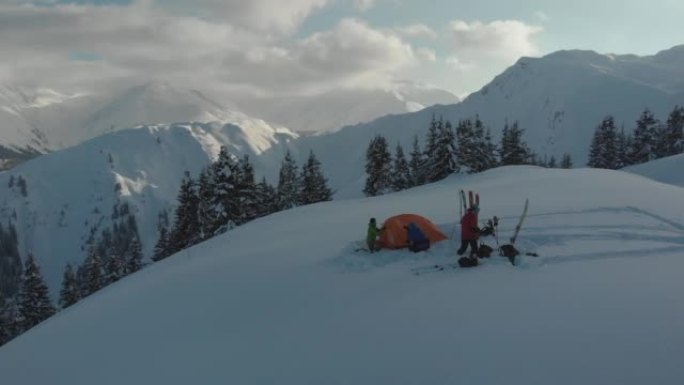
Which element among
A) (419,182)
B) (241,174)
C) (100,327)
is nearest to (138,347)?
(100,327)

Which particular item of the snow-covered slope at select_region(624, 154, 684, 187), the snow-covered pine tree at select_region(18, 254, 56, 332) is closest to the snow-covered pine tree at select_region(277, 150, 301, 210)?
the snow-covered pine tree at select_region(18, 254, 56, 332)

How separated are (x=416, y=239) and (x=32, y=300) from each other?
125 ft

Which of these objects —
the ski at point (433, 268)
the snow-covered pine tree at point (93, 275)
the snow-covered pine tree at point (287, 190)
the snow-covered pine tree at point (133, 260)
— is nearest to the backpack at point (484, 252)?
the ski at point (433, 268)

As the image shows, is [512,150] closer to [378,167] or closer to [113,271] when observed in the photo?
[378,167]

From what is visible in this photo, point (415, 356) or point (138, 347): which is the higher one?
point (415, 356)

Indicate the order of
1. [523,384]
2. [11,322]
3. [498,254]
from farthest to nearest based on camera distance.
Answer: [11,322], [498,254], [523,384]

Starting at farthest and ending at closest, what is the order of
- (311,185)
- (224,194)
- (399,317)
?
(311,185)
(224,194)
(399,317)

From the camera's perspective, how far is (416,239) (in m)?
16.5

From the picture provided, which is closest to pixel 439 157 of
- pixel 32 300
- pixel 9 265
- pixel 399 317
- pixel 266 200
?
pixel 266 200

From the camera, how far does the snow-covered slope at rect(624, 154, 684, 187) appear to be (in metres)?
48.8

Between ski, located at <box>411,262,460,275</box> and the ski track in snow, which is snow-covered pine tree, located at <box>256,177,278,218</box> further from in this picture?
ski, located at <box>411,262,460,275</box>

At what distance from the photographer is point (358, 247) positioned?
58.3 feet

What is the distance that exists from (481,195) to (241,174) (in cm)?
2386

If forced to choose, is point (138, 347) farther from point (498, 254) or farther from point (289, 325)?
point (498, 254)
